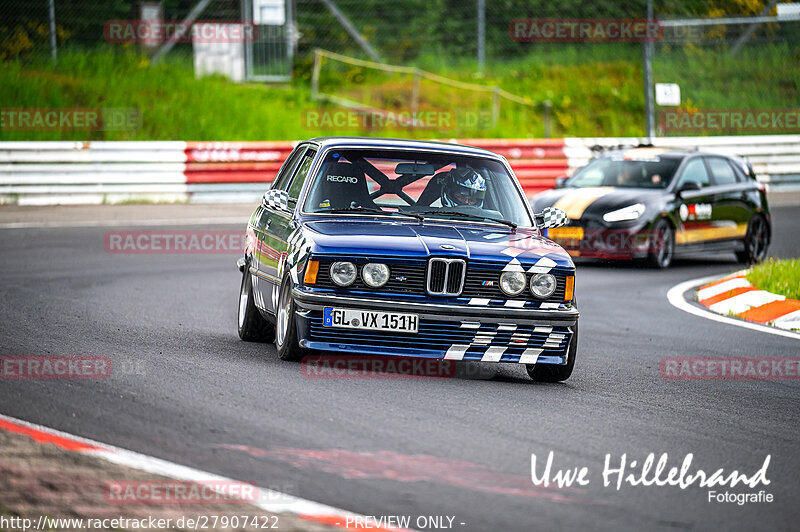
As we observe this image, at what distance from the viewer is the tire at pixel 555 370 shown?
8.25m

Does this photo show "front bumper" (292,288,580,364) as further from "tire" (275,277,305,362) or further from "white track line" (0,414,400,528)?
"white track line" (0,414,400,528)

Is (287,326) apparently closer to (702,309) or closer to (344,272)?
(344,272)

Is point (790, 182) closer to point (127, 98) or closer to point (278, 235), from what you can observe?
point (127, 98)

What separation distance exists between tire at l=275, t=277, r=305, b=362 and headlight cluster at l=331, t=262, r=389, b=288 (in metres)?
0.33

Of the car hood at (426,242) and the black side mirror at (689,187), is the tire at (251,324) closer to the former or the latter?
the car hood at (426,242)

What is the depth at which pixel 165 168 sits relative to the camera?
22.5 meters

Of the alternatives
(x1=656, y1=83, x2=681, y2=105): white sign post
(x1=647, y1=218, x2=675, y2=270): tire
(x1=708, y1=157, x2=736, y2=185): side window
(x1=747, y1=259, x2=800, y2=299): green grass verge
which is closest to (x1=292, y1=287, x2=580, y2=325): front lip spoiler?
(x1=747, y1=259, x2=800, y2=299): green grass verge

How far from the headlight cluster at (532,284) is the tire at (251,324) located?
7.22 ft

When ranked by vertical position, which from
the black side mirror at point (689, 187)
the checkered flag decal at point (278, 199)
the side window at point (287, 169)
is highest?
the side window at point (287, 169)

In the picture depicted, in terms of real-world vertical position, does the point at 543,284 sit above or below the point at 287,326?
above

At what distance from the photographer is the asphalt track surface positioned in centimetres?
533

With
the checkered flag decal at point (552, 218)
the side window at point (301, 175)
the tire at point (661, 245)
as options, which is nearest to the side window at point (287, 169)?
the side window at point (301, 175)

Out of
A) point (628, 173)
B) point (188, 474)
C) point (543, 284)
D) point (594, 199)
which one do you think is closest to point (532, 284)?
point (543, 284)

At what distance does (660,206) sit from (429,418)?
1046 centimetres
